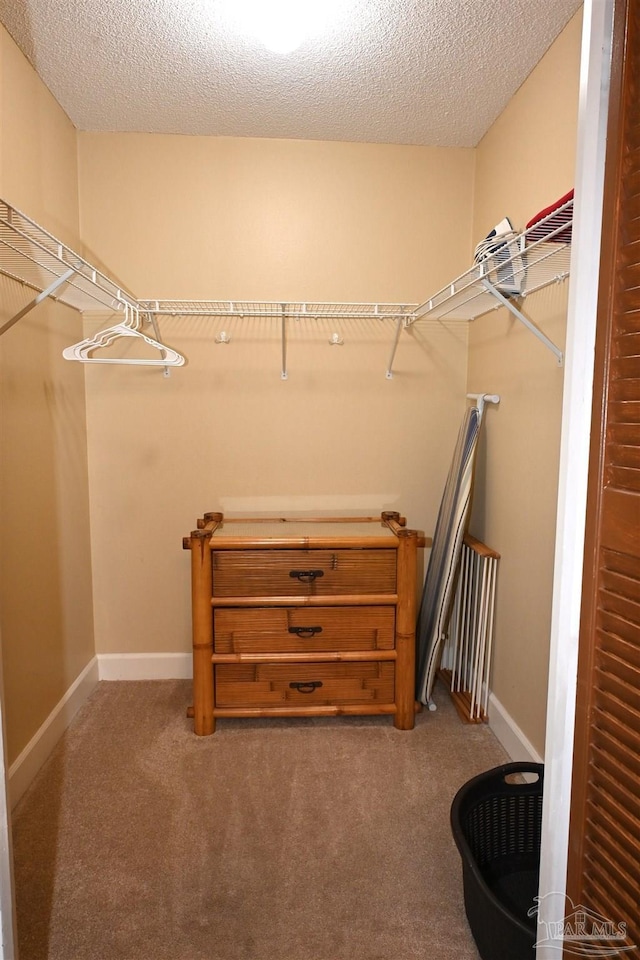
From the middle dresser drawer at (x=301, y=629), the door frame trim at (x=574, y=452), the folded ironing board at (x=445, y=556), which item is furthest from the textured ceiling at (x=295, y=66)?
the middle dresser drawer at (x=301, y=629)

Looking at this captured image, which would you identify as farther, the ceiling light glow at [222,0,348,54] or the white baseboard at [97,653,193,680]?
the white baseboard at [97,653,193,680]

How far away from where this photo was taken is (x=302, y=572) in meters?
2.23

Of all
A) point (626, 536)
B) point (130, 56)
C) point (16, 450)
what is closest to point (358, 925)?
point (626, 536)

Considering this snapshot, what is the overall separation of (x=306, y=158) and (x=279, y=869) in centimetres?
268

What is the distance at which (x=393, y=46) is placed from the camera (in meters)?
1.85

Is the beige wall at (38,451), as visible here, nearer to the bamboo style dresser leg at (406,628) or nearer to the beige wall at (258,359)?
the beige wall at (258,359)

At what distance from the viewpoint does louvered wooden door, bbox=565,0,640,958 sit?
0.85 meters

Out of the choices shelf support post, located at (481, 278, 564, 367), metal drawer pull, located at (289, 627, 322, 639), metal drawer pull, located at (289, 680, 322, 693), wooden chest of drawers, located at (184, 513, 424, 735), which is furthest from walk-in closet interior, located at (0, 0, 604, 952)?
metal drawer pull, located at (289, 680, 322, 693)

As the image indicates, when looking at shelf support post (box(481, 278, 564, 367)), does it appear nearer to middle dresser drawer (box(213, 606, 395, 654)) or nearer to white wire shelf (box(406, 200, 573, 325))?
white wire shelf (box(406, 200, 573, 325))

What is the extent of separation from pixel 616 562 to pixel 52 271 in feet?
5.38

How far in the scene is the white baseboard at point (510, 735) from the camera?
1.98 metres

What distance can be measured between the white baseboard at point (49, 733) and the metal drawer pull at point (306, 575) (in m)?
1.06

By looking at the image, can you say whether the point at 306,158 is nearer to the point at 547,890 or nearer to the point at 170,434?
the point at 170,434

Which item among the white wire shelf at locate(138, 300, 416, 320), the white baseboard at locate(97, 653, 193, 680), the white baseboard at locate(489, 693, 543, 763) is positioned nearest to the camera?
the white baseboard at locate(489, 693, 543, 763)
